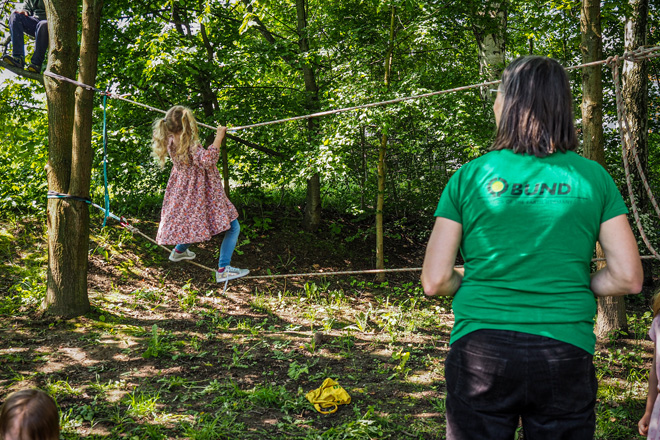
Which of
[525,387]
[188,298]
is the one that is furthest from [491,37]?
[525,387]

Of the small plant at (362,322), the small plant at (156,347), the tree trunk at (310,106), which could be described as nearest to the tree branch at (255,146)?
the tree trunk at (310,106)

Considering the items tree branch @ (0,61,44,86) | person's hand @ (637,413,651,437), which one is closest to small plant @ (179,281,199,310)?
tree branch @ (0,61,44,86)

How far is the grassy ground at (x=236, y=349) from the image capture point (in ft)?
11.5

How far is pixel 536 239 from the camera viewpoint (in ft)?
4.23

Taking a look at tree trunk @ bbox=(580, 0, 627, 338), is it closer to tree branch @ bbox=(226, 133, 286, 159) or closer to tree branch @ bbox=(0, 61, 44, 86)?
tree branch @ bbox=(226, 133, 286, 159)

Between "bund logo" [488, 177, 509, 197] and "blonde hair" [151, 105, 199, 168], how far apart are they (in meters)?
3.04

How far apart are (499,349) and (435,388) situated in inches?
118

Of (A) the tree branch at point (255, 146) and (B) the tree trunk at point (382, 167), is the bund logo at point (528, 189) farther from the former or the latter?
(A) the tree branch at point (255, 146)

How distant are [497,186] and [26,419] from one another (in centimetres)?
155

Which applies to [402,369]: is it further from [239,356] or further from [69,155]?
[69,155]

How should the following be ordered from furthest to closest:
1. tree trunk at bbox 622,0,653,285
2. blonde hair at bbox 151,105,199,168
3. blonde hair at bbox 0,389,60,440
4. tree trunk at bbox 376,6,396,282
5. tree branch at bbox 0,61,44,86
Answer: tree trunk at bbox 376,6,396,282
tree trunk at bbox 622,0,653,285
tree branch at bbox 0,61,44,86
blonde hair at bbox 151,105,199,168
blonde hair at bbox 0,389,60,440

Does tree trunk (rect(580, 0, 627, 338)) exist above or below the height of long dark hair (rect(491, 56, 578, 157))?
above

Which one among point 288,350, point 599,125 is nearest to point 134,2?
point 288,350

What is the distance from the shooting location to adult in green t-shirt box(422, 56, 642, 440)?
4.16 feet
